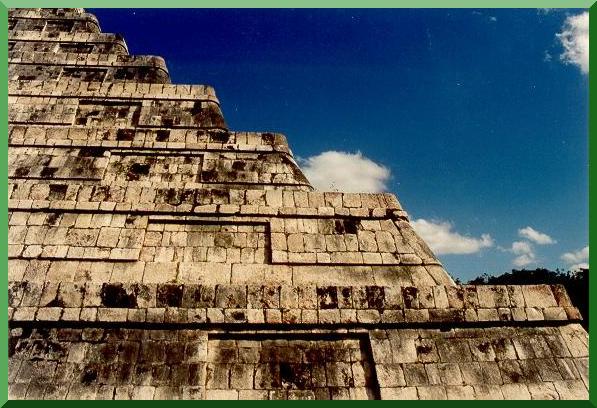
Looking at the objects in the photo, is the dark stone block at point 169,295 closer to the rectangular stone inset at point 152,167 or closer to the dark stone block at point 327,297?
the dark stone block at point 327,297

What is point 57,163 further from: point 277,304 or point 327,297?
point 327,297

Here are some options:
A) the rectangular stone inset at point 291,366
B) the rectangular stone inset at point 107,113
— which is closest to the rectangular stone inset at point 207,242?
the rectangular stone inset at point 291,366

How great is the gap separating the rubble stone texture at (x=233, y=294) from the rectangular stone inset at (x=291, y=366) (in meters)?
0.02

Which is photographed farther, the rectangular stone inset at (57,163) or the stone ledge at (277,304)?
the rectangular stone inset at (57,163)

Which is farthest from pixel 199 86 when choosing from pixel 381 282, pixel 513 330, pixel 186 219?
pixel 513 330

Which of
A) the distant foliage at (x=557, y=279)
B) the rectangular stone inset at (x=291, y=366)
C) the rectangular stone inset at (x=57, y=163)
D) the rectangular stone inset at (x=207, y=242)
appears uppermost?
the distant foliage at (x=557, y=279)

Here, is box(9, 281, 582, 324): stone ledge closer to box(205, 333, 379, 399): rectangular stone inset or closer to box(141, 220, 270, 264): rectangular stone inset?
box(205, 333, 379, 399): rectangular stone inset

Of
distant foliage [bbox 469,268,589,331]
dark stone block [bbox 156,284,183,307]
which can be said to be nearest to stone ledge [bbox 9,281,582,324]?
dark stone block [bbox 156,284,183,307]

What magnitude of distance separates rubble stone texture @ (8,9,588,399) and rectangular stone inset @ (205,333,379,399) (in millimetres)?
16

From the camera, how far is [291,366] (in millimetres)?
4895

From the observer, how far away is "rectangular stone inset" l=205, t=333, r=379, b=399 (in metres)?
4.71

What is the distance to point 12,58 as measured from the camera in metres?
9.48

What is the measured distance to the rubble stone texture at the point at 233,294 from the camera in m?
4.72

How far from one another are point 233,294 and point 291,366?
Answer: 3.72ft
